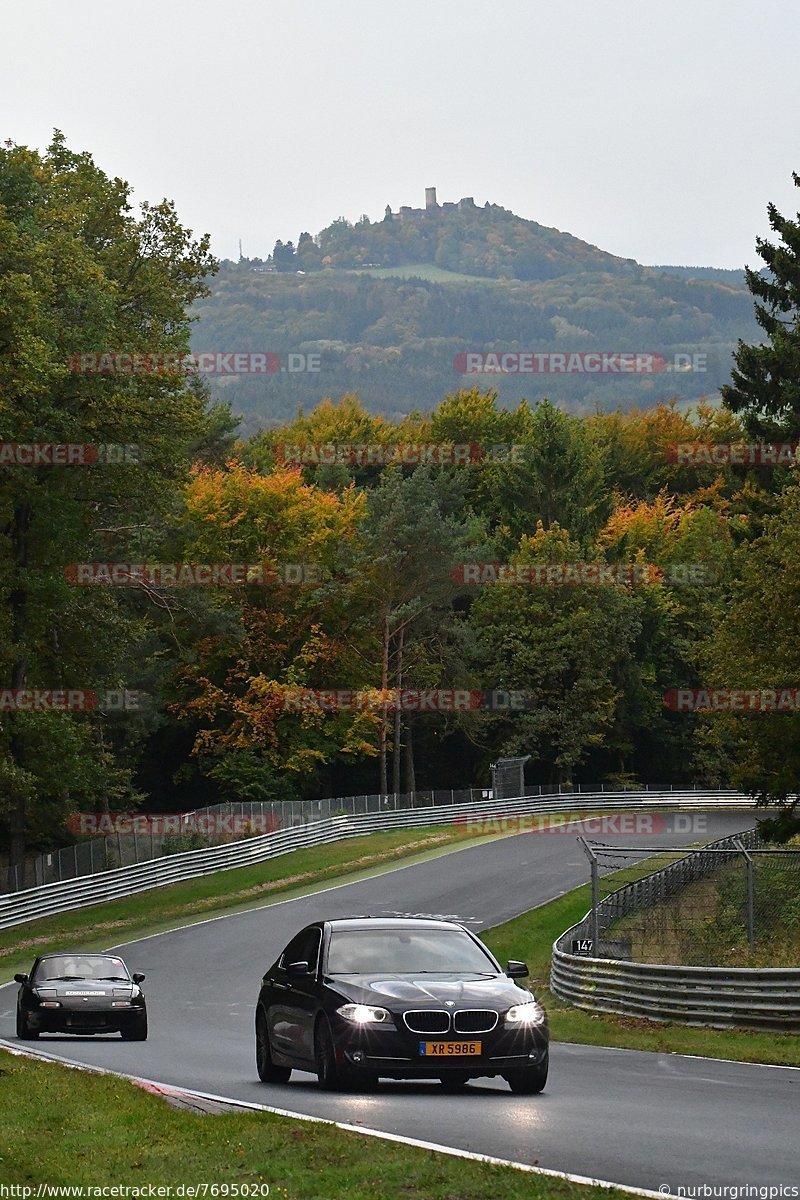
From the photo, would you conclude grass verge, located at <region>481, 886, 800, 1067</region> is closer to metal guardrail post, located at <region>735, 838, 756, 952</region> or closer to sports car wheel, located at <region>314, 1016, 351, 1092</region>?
metal guardrail post, located at <region>735, 838, 756, 952</region>

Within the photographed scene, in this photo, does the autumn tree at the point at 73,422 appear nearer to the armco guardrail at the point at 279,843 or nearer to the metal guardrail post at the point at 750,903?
the armco guardrail at the point at 279,843

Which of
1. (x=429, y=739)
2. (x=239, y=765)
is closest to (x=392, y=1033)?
(x=239, y=765)

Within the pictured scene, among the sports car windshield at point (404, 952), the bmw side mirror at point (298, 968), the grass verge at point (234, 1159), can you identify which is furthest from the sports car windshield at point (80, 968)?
the grass verge at point (234, 1159)

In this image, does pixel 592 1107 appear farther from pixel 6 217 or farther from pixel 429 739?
pixel 429 739

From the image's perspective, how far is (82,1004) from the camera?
2253 cm

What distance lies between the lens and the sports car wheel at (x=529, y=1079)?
13.8 metres

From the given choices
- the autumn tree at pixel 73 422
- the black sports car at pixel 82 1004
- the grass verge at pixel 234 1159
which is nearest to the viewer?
the grass verge at pixel 234 1159

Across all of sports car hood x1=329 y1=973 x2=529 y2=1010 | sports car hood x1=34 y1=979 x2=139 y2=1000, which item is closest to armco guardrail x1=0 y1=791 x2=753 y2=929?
sports car hood x1=34 y1=979 x2=139 y2=1000

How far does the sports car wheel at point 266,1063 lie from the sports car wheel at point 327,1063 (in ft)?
3.70

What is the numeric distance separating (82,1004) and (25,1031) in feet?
3.71

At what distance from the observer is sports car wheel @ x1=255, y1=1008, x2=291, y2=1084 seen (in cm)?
1507

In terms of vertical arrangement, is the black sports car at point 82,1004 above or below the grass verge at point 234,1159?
below

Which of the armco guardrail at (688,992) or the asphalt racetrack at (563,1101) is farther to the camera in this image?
the armco guardrail at (688,992)

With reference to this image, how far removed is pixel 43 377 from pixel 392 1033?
28783mm
